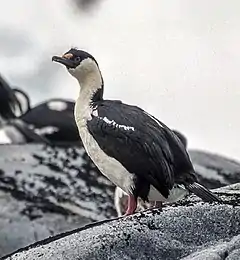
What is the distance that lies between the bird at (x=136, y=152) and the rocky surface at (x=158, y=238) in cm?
13

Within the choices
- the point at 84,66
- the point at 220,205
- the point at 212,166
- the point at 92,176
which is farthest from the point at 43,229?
the point at 220,205

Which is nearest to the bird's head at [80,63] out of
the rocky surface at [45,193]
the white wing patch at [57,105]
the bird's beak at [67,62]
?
the bird's beak at [67,62]

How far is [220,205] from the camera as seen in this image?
1242 mm

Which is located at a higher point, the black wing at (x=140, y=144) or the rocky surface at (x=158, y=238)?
the black wing at (x=140, y=144)

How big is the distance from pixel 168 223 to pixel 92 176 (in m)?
2.02

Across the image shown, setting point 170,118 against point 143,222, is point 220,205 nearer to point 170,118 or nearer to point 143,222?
point 143,222

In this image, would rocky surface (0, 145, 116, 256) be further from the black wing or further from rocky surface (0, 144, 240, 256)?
the black wing

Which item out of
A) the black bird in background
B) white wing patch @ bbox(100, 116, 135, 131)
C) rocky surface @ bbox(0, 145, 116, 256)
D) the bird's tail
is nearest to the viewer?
the bird's tail

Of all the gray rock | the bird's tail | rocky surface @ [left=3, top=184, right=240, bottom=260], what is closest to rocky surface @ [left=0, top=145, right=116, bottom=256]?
the gray rock

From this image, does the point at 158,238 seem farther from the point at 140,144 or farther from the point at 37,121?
the point at 37,121

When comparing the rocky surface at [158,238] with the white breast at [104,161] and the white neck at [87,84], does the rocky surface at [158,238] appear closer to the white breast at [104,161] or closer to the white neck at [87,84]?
the white breast at [104,161]

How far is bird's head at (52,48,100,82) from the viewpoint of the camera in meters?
1.47

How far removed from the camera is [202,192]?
1.34 m

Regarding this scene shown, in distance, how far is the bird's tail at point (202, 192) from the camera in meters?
1.30
